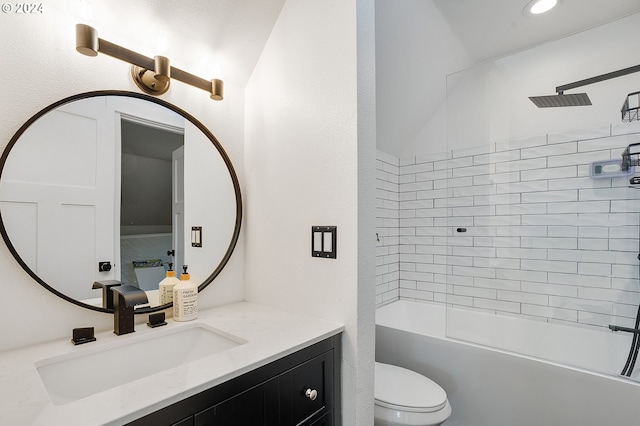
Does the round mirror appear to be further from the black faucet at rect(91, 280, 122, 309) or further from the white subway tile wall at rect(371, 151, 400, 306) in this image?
the white subway tile wall at rect(371, 151, 400, 306)

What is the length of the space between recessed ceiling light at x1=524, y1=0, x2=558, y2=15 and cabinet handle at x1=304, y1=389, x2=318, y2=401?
2344 millimetres

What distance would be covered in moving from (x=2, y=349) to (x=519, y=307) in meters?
2.72

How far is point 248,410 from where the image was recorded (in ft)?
2.68

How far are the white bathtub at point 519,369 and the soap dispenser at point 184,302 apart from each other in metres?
1.40

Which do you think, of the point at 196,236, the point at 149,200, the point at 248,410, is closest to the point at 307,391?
the point at 248,410

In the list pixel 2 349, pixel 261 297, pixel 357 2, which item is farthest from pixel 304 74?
pixel 2 349

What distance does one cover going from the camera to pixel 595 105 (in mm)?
1964

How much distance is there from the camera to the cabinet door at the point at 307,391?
36.3 inches

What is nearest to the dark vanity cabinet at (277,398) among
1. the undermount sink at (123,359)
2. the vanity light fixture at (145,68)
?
the undermount sink at (123,359)

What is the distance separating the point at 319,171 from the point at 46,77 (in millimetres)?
939

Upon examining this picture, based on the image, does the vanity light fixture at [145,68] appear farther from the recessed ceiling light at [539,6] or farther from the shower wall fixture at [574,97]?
the shower wall fixture at [574,97]

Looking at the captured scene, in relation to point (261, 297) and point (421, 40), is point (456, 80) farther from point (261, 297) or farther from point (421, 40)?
point (261, 297)

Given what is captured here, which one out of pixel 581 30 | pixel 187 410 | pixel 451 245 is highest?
pixel 581 30

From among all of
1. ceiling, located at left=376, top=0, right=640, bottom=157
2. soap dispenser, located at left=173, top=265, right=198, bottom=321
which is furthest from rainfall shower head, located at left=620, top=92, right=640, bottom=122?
soap dispenser, located at left=173, top=265, right=198, bottom=321
